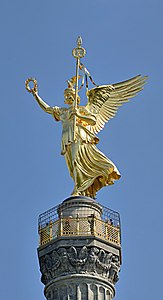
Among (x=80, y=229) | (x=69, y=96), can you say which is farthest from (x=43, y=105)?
(x=80, y=229)

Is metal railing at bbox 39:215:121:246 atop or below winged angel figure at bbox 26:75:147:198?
below

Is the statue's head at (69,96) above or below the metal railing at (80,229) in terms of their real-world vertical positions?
above

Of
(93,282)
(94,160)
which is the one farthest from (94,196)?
(93,282)

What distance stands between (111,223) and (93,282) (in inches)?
111

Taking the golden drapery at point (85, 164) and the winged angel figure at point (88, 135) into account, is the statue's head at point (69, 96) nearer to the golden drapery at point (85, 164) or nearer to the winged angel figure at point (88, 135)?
the winged angel figure at point (88, 135)

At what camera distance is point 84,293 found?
37.7 meters

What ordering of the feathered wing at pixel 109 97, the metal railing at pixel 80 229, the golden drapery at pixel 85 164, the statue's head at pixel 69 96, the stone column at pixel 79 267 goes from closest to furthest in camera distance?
1. the stone column at pixel 79 267
2. the metal railing at pixel 80 229
3. the golden drapery at pixel 85 164
4. the statue's head at pixel 69 96
5. the feathered wing at pixel 109 97

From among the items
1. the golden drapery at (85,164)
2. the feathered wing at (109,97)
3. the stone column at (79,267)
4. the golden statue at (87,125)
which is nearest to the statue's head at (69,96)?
the golden statue at (87,125)

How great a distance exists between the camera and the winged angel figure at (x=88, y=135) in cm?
4119

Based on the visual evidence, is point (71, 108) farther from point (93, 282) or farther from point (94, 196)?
point (93, 282)

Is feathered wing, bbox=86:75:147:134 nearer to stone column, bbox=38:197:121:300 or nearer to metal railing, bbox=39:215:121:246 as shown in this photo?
metal railing, bbox=39:215:121:246

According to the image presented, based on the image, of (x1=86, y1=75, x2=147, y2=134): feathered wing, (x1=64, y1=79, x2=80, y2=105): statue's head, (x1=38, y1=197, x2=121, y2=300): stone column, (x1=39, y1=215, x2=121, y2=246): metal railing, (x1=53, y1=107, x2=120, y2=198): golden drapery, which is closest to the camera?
(x1=38, y1=197, x2=121, y2=300): stone column

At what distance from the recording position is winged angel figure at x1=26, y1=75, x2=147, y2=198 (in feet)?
135

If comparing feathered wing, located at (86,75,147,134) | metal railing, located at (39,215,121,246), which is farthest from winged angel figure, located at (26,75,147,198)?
metal railing, located at (39,215,121,246)
